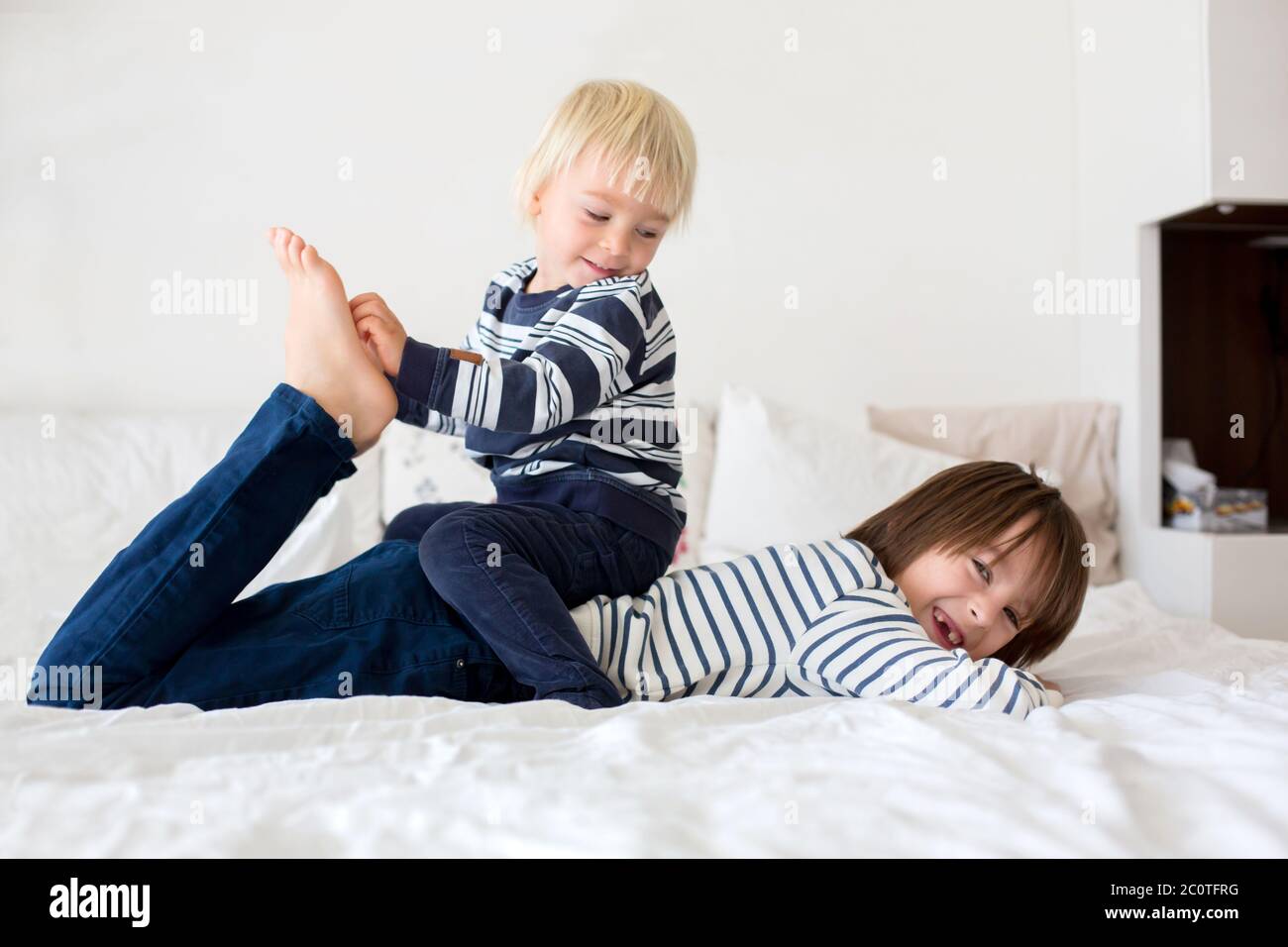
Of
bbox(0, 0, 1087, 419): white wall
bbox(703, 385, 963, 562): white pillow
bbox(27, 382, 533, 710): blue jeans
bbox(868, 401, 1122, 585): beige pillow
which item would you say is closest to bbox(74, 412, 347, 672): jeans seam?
bbox(27, 382, 533, 710): blue jeans

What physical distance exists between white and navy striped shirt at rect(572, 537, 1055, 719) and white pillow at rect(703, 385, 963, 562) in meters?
0.92

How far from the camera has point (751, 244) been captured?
2613 mm

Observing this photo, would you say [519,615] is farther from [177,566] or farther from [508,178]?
[508,178]

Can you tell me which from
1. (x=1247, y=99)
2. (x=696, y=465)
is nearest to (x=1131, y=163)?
(x=1247, y=99)

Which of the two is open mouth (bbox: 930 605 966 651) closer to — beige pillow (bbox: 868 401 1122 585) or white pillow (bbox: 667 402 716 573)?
white pillow (bbox: 667 402 716 573)

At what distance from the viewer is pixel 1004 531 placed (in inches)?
45.4

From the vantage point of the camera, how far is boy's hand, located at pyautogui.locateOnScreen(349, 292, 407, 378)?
1120 mm

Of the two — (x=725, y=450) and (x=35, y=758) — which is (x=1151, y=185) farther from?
(x=35, y=758)

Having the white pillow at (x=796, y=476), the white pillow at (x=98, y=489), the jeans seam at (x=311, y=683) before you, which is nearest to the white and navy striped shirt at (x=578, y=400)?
the jeans seam at (x=311, y=683)

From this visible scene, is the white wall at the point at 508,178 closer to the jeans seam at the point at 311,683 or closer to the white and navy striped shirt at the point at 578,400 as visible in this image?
the white and navy striped shirt at the point at 578,400

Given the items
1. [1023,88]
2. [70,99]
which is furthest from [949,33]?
[70,99]

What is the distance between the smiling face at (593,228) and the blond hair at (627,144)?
0.01m

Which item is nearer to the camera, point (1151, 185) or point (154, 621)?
point (154, 621)
